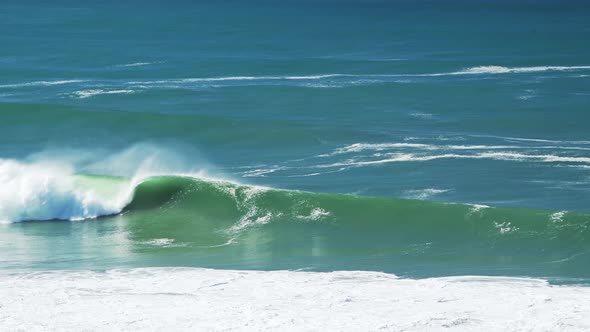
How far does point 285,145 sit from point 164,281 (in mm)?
11625

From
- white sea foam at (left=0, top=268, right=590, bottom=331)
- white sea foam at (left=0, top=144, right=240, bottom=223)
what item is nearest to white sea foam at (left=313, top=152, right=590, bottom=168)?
white sea foam at (left=0, top=144, right=240, bottom=223)

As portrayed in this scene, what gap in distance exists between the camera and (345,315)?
642 inches

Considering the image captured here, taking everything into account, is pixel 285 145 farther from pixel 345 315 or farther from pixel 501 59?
pixel 501 59

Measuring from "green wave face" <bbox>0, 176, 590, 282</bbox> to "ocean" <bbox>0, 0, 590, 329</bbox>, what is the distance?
1.8 inches

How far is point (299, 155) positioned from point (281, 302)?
11517 millimetres

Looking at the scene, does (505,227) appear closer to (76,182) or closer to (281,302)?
(281,302)

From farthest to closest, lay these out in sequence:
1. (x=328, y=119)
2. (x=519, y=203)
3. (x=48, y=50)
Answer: (x=48, y=50) → (x=328, y=119) → (x=519, y=203)

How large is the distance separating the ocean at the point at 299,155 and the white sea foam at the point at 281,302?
0.67m

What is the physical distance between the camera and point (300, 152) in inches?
1129

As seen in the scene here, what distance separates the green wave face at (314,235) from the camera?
19.9 metres

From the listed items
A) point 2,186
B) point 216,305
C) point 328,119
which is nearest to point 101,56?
point 328,119

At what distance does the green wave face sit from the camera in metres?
19.9

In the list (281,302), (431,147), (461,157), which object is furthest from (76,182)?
(281,302)

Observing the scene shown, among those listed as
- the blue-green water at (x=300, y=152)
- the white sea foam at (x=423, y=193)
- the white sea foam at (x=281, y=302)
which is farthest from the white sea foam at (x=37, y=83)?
the white sea foam at (x=281, y=302)
